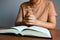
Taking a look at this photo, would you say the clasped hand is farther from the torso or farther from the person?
the torso

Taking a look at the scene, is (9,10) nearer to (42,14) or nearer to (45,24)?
(42,14)

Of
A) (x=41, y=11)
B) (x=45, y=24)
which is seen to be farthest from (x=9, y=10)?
(x=45, y=24)

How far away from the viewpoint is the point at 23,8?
1.69m

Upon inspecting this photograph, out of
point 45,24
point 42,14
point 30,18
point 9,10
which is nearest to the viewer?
point 30,18

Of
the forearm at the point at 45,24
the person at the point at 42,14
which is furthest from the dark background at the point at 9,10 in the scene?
the forearm at the point at 45,24

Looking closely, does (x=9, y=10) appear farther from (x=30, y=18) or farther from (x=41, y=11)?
(x=30, y=18)

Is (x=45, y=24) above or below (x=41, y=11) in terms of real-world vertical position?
below

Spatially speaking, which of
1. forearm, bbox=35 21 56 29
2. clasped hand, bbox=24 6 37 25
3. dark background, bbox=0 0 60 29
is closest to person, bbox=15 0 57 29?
forearm, bbox=35 21 56 29

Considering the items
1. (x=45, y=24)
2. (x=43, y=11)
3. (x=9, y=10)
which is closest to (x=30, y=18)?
(x=45, y=24)

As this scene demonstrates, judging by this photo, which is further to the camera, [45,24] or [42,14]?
[42,14]

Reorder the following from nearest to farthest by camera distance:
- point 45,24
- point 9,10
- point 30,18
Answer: point 30,18
point 45,24
point 9,10

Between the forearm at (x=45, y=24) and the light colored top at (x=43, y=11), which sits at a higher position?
the light colored top at (x=43, y=11)

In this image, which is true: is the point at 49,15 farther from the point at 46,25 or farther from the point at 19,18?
the point at 19,18

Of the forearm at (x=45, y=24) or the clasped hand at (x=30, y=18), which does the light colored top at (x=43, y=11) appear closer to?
the forearm at (x=45, y=24)
